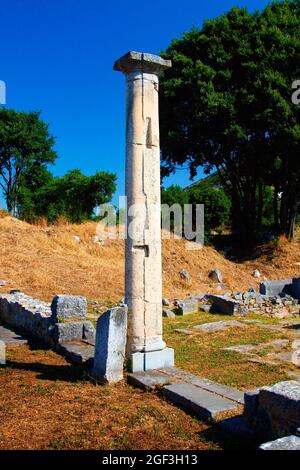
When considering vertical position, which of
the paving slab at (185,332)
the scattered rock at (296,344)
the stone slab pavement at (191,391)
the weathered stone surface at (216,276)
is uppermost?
the weathered stone surface at (216,276)

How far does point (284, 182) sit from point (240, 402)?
2007 cm

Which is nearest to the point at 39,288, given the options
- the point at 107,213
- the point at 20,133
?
the point at 107,213

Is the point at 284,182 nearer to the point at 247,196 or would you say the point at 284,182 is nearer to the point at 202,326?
the point at 247,196

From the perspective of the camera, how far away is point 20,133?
1180 inches

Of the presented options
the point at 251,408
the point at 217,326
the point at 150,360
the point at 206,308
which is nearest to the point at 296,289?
the point at 206,308

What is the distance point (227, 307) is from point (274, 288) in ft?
11.5

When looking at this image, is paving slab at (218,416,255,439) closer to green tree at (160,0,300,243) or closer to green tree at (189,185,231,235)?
green tree at (160,0,300,243)

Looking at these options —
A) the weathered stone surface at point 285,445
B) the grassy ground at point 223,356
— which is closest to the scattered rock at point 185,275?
the grassy ground at point 223,356

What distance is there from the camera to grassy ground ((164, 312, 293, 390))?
256 inches

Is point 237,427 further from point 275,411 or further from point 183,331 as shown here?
point 183,331

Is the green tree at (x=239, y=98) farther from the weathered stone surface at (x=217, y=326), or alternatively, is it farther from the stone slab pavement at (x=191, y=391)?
the stone slab pavement at (x=191, y=391)

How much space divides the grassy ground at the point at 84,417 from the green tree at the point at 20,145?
2539cm

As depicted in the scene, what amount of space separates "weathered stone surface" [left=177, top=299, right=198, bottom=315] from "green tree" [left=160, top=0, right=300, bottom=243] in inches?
403

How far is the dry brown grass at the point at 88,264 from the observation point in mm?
14133
